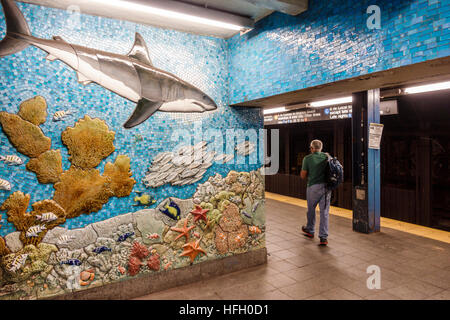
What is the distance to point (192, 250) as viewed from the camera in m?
4.04

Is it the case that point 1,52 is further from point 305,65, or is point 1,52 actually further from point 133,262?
point 305,65

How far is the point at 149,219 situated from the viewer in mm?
3742

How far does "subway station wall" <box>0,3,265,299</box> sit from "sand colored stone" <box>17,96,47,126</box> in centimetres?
1

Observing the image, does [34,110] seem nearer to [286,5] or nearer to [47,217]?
[47,217]

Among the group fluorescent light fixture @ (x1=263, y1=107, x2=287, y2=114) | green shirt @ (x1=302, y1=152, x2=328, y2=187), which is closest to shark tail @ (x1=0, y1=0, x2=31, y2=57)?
green shirt @ (x1=302, y1=152, x2=328, y2=187)

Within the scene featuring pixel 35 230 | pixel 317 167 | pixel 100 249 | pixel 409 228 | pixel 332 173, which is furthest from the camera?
pixel 409 228

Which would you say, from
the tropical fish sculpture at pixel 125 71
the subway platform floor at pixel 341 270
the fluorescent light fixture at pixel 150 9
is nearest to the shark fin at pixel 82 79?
the tropical fish sculpture at pixel 125 71

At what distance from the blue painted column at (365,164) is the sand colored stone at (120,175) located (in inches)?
197

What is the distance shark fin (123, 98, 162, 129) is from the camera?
358 centimetres

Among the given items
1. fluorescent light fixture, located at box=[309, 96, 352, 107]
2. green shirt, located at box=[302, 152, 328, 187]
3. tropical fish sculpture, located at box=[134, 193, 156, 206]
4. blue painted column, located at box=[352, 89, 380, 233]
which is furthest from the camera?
fluorescent light fixture, located at box=[309, 96, 352, 107]

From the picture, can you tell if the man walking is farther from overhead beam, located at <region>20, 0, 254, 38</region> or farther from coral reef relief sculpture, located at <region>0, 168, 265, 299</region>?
overhead beam, located at <region>20, 0, 254, 38</region>

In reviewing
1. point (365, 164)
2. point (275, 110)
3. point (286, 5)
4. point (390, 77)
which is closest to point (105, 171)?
point (286, 5)

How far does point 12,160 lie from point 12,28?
1.35 metres

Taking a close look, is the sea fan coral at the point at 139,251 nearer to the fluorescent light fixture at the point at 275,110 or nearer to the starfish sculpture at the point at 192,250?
the starfish sculpture at the point at 192,250
